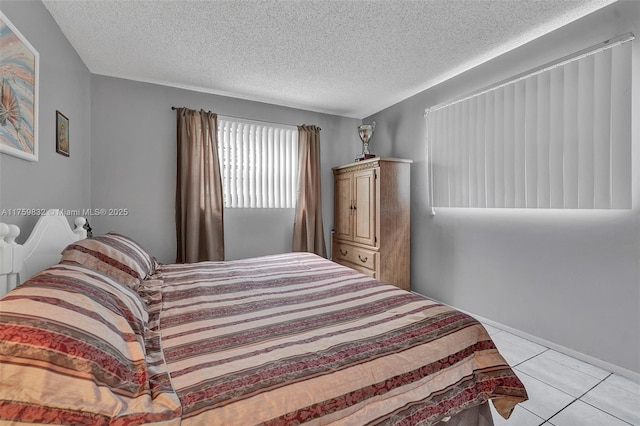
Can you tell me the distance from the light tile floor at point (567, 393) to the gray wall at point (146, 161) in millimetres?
2910

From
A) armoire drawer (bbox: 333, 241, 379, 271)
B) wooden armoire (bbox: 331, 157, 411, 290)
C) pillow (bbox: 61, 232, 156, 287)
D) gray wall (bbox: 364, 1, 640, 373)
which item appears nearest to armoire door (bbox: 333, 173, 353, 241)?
wooden armoire (bbox: 331, 157, 411, 290)

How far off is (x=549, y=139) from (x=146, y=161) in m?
3.85

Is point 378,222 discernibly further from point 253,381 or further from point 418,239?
point 253,381

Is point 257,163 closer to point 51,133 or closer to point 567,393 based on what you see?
point 51,133

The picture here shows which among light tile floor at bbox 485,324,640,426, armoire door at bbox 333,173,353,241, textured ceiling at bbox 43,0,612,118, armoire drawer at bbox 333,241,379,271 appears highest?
textured ceiling at bbox 43,0,612,118

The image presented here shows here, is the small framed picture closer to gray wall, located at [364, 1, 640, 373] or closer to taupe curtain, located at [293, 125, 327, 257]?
taupe curtain, located at [293, 125, 327, 257]

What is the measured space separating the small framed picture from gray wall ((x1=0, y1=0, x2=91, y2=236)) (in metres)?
0.05

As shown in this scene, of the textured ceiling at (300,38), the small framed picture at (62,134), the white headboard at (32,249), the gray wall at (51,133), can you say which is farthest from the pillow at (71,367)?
the textured ceiling at (300,38)

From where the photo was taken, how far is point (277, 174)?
386cm

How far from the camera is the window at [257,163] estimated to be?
3.57 meters

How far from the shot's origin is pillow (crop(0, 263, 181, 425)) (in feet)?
2.23

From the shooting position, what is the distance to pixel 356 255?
3674 mm

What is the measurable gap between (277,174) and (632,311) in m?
3.50

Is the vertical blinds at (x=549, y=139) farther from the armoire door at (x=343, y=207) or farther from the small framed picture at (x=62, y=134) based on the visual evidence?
the small framed picture at (x=62, y=134)
